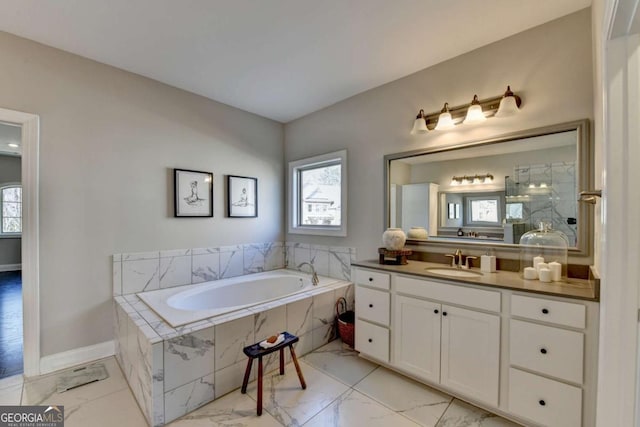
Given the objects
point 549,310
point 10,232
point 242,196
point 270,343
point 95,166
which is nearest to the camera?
point 549,310

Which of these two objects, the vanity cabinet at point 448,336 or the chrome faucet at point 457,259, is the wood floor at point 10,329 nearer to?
the vanity cabinet at point 448,336

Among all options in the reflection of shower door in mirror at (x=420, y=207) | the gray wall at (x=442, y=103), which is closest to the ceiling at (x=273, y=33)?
the gray wall at (x=442, y=103)

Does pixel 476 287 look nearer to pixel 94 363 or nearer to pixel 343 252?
pixel 343 252

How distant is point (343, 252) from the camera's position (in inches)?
125

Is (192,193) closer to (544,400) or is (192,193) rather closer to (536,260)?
(536,260)

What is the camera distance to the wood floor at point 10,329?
2.26 meters

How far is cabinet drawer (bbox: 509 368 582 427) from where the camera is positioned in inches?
56.9

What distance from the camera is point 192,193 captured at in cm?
297

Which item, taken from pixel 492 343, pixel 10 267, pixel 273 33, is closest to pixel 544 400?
pixel 492 343

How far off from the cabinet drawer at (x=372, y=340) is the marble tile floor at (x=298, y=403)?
0.14 meters

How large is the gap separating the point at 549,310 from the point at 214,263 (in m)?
2.93

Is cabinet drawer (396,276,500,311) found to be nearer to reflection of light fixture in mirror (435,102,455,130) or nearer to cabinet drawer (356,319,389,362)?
cabinet drawer (356,319,389,362)

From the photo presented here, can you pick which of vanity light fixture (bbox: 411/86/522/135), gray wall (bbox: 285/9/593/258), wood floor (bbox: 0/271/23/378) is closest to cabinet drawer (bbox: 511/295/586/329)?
gray wall (bbox: 285/9/593/258)

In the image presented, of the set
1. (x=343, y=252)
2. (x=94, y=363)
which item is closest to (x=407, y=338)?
(x=343, y=252)
